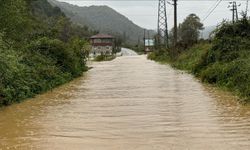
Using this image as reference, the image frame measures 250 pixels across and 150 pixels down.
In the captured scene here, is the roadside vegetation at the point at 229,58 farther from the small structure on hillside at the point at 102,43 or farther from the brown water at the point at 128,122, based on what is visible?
the small structure on hillside at the point at 102,43

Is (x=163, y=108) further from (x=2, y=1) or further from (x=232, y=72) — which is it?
(x=2, y=1)

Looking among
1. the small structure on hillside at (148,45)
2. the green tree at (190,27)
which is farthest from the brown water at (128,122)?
the small structure on hillside at (148,45)

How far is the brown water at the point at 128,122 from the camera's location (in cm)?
949

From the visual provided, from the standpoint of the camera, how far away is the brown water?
9492mm

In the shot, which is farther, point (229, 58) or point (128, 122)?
point (229, 58)

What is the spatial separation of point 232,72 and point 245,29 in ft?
24.2

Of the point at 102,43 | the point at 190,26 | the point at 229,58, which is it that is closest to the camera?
the point at 229,58

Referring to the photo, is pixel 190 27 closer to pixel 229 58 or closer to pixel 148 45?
pixel 148 45

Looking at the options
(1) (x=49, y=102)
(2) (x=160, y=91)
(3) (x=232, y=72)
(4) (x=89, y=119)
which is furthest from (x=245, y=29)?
(4) (x=89, y=119)

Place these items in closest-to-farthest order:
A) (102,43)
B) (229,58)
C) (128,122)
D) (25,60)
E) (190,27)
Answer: (128,122), (25,60), (229,58), (190,27), (102,43)

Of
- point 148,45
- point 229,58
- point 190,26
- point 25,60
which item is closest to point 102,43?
point 148,45

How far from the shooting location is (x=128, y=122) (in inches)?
476

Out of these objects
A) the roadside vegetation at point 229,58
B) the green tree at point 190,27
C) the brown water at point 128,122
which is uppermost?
the green tree at point 190,27

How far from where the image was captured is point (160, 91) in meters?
20.0
